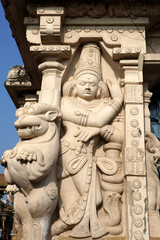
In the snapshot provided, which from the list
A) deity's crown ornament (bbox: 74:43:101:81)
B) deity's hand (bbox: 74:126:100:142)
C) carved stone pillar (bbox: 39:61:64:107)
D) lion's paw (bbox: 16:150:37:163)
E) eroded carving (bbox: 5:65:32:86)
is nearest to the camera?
lion's paw (bbox: 16:150:37:163)

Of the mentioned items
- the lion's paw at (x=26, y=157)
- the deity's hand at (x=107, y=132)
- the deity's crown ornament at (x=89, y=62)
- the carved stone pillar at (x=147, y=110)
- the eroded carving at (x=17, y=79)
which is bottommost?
the lion's paw at (x=26, y=157)

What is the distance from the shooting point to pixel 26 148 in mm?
3473

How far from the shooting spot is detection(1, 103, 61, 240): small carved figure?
3.45 meters

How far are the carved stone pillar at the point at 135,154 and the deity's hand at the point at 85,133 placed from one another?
0.41 metres

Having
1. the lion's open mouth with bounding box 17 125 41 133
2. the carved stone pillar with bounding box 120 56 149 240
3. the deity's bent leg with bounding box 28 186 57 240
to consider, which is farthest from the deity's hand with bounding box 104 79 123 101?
the deity's bent leg with bounding box 28 186 57 240

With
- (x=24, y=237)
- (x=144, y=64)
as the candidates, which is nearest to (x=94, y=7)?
(x=144, y=64)

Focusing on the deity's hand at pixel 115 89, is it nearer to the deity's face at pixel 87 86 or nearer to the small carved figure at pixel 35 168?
Answer: the deity's face at pixel 87 86

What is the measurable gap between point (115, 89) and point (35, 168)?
1.58 meters

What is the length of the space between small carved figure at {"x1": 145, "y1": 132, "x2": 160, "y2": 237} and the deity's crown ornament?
1159 mm

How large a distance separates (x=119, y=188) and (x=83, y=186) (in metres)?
0.46

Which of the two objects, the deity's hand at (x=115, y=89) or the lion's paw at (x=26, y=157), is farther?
the deity's hand at (x=115, y=89)

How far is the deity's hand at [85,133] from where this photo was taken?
3.87 metres

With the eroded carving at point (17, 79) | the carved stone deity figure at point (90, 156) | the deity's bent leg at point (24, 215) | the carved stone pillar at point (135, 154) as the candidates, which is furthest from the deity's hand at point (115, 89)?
the eroded carving at point (17, 79)

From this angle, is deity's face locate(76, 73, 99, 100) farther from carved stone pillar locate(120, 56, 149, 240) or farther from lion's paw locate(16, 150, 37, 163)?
lion's paw locate(16, 150, 37, 163)
